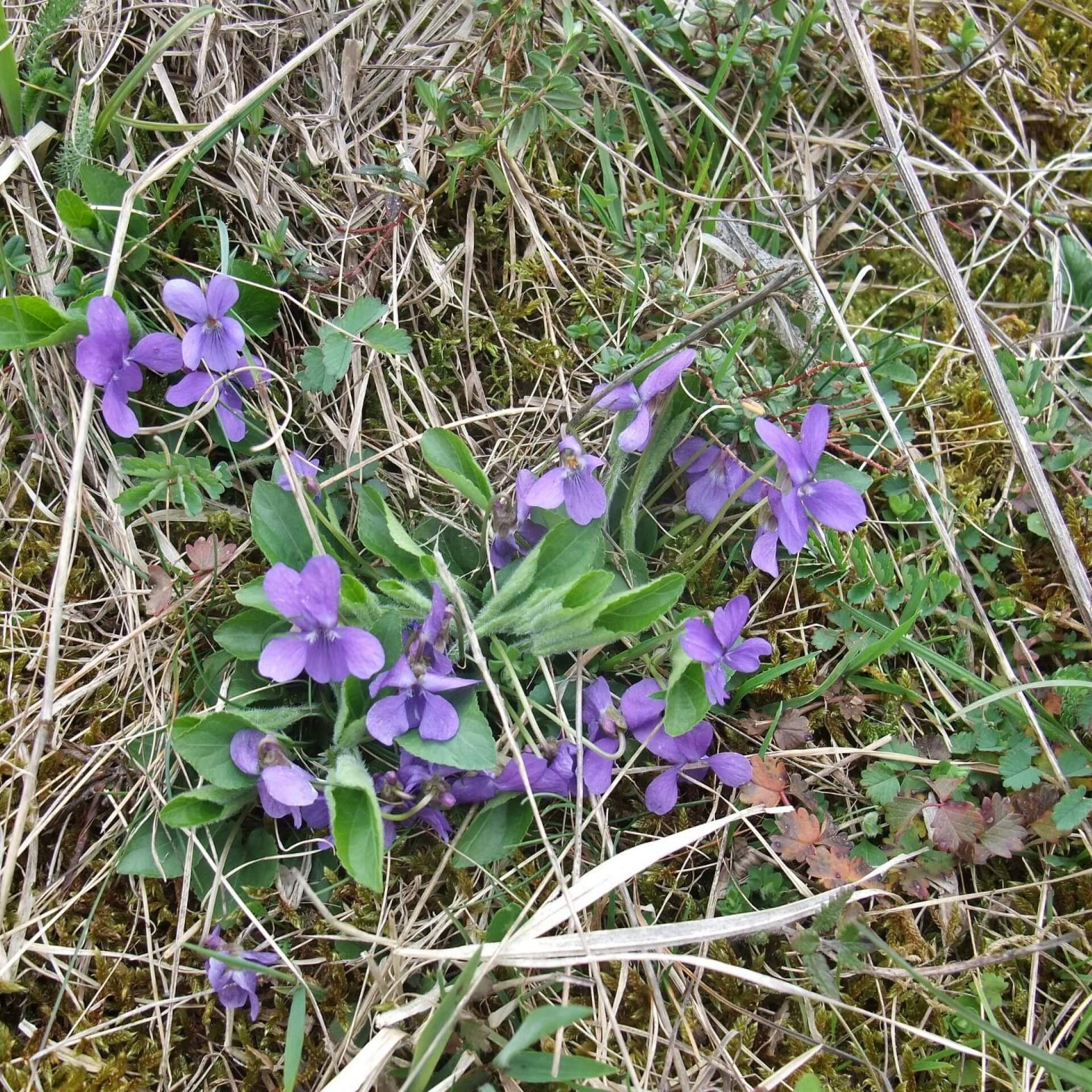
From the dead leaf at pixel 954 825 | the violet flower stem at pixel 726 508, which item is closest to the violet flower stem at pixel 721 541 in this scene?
the violet flower stem at pixel 726 508

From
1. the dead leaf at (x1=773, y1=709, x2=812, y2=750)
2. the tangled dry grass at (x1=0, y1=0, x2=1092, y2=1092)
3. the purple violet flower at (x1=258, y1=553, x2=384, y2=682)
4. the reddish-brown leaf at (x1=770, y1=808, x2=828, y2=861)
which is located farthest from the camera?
the dead leaf at (x1=773, y1=709, x2=812, y2=750)

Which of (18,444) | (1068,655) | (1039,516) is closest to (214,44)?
(18,444)

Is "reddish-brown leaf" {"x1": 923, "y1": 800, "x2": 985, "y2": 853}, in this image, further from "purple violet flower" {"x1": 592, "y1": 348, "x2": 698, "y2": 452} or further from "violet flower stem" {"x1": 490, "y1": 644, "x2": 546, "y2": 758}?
"purple violet flower" {"x1": 592, "y1": 348, "x2": 698, "y2": 452}

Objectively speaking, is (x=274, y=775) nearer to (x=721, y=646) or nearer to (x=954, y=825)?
(x=721, y=646)

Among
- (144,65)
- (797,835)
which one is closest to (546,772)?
(797,835)

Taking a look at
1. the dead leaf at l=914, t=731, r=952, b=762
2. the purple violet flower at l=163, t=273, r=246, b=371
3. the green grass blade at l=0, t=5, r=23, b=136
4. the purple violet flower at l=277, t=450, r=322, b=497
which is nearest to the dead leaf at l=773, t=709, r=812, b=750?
the dead leaf at l=914, t=731, r=952, b=762

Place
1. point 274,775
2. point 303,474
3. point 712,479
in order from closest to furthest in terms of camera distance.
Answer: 1. point 274,775
2. point 303,474
3. point 712,479
